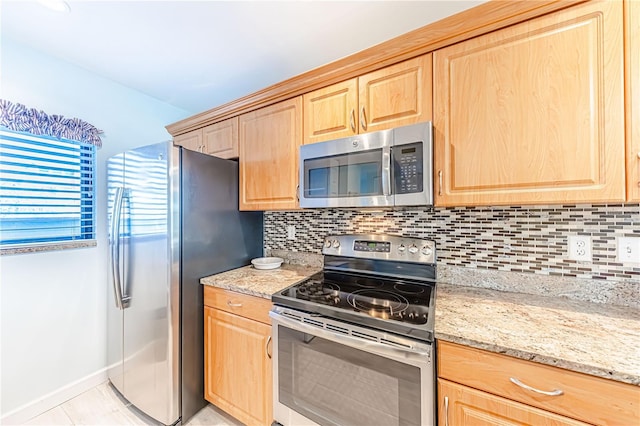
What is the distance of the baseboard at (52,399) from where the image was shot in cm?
163

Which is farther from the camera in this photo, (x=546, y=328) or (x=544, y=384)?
(x=546, y=328)

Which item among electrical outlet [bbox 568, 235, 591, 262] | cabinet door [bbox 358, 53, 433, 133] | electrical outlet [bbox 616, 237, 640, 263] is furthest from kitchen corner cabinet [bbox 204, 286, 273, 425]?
electrical outlet [bbox 616, 237, 640, 263]

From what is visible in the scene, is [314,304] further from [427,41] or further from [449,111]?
[427,41]

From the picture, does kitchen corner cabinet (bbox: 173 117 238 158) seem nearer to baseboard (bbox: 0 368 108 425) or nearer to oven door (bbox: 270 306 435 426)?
oven door (bbox: 270 306 435 426)

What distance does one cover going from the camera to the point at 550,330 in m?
0.91

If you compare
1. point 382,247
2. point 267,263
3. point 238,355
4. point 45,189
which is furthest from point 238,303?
point 45,189

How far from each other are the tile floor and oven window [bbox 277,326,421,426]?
0.75 metres

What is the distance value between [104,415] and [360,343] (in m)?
1.93

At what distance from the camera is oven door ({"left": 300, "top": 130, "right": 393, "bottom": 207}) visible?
1312 millimetres

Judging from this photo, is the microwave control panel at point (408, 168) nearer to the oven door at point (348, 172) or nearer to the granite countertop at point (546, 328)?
the oven door at point (348, 172)

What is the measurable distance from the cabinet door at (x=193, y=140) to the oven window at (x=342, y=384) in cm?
167

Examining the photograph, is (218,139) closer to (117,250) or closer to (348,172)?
(117,250)

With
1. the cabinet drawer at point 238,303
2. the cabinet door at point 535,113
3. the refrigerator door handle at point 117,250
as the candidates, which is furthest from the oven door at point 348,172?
the refrigerator door handle at point 117,250

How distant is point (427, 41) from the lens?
122 cm
